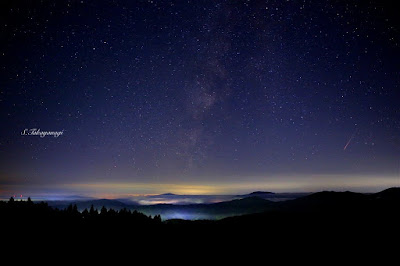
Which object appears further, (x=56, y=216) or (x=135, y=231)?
(x=56, y=216)

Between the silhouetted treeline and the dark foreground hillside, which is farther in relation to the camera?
the silhouetted treeline

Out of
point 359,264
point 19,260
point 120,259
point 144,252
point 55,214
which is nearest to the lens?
point 19,260

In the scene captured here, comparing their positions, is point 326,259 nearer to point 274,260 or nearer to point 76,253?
point 274,260

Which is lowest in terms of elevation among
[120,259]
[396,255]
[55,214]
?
[396,255]

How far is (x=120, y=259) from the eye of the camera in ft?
127

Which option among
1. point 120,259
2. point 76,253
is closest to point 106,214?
point 76,253

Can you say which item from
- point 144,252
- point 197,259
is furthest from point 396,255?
point 144,252

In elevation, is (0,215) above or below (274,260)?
above

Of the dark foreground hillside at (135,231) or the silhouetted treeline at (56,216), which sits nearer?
the dark foreground hillside at (135,231)

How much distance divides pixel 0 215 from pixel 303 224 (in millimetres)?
85010

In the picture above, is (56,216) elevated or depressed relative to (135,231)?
elevated

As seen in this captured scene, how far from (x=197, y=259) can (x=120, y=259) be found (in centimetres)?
1170

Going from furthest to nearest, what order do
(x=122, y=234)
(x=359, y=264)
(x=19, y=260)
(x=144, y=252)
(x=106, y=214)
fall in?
1. (x=106, y=214)
2. (x=122, y=234)
3. (x=144, y=252)
4. (x=359, y=264)
5. (x=19, y=260)

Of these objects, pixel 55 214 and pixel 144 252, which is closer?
pixel 144 252
